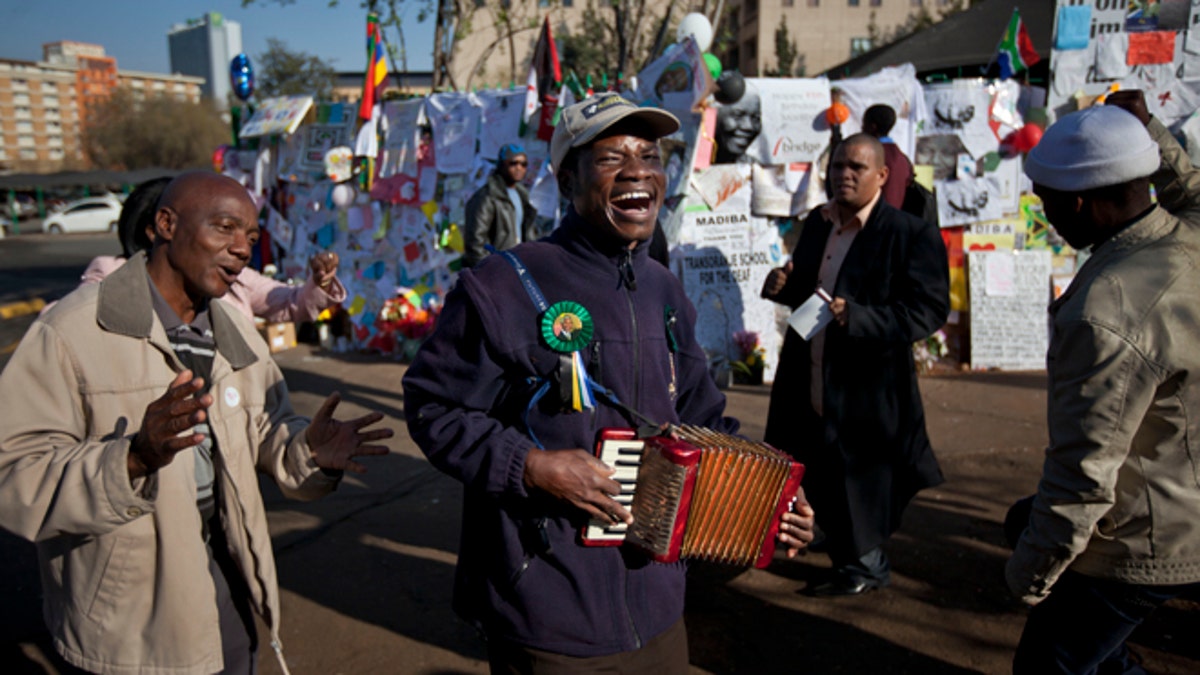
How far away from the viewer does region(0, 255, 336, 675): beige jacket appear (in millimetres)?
1883

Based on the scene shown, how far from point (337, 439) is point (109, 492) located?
59cm

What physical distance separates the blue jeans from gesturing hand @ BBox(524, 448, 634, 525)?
1375 mm

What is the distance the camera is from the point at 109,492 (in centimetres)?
184

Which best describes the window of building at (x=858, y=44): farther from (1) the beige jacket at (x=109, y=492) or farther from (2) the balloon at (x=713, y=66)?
(1) the beige jacket at (x=109, y=492)

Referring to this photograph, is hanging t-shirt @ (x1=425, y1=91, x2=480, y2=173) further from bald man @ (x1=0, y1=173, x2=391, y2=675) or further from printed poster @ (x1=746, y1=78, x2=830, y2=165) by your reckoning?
bald man @ (x1=0, y1=173, x2=391, y2=675)

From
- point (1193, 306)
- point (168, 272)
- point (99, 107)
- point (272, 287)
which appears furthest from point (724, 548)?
point (99, 107)

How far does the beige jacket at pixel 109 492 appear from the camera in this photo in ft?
6.18

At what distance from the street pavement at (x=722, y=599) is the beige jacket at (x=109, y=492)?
1647 mm

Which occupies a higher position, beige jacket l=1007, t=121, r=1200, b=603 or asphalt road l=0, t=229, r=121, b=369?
beige jacket l=1007, t=121, r=1200, b=603

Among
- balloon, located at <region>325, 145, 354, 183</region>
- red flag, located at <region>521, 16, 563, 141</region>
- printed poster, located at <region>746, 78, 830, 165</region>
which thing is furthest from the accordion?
balloon, located at <region>325, 145, 354, 183</region>

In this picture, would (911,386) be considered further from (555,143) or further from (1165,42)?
(1165,42)

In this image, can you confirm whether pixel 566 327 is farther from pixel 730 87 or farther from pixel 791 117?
pixel 791 117

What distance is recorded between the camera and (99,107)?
6844cm

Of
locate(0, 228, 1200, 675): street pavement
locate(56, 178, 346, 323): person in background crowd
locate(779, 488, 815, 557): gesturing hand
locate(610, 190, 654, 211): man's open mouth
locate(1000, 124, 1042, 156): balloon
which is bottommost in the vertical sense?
locate(0, 228, 1200, 675): street pavement
